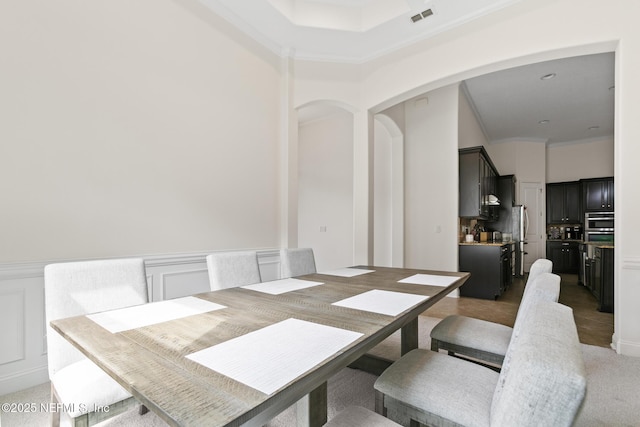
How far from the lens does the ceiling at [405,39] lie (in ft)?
10.6

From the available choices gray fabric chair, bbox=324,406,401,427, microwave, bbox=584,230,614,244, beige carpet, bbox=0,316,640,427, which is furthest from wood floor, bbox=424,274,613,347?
gray fabric chair, bbox=324,406,401,427

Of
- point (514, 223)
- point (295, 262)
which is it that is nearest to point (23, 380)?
point (295, 262)

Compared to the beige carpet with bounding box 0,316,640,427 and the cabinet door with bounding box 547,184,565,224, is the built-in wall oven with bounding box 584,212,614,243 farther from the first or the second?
the beige carpet with bounding box 0,316,640,427

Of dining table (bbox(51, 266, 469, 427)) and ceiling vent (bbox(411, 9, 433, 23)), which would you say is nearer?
dining table (bbox(51, 266, 469, 427))

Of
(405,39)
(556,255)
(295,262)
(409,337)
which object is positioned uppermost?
(405,39)

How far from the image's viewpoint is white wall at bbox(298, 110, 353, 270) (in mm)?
6238

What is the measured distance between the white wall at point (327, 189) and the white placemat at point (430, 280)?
3.73 meters

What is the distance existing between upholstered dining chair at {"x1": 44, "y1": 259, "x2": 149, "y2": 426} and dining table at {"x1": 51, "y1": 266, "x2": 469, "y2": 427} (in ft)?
0.92

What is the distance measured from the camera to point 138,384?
2.41 feet

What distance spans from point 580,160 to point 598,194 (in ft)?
3.57

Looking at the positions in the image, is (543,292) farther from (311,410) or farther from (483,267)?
(483,267)

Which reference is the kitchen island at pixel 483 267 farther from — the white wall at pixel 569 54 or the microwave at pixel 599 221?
the microwave at pixel 599 221

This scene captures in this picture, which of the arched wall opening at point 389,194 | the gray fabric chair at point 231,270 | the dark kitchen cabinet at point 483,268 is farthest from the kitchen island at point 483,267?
the gray fabric chair at point 231,270

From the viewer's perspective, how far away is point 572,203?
754cm
